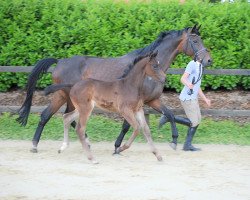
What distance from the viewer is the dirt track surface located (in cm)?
639

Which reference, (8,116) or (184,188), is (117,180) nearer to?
(184,188)

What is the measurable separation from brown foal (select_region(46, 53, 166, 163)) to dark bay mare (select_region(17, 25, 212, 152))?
0.60m

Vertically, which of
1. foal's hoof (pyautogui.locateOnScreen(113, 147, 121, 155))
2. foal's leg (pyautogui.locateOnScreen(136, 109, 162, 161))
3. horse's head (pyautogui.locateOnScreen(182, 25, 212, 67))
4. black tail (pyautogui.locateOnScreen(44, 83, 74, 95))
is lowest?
foal's hoof (pyautogui.locateOnScreen(113, 147, 121, 155))

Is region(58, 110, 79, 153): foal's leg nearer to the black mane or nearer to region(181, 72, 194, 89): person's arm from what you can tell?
the black mane

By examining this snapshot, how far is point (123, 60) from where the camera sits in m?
9.34

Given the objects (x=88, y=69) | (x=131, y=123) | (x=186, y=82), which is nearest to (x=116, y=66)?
(x=88, y=69)

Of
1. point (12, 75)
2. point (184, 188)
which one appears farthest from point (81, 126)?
point (12, 75)

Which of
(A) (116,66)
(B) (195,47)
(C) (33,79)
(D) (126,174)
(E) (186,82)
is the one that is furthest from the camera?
(C) (33,79)

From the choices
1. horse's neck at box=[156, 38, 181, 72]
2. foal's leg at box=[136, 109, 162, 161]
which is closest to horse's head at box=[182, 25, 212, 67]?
horse's neck at box=[156, 38, 181, 72]

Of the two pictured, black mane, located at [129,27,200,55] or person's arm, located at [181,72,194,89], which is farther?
black mane, located at [129,27,200,55]

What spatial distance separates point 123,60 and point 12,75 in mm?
3640

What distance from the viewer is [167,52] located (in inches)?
363

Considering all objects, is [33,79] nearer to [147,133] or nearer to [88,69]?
[88,69]

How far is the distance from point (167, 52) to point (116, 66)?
2.94ft
